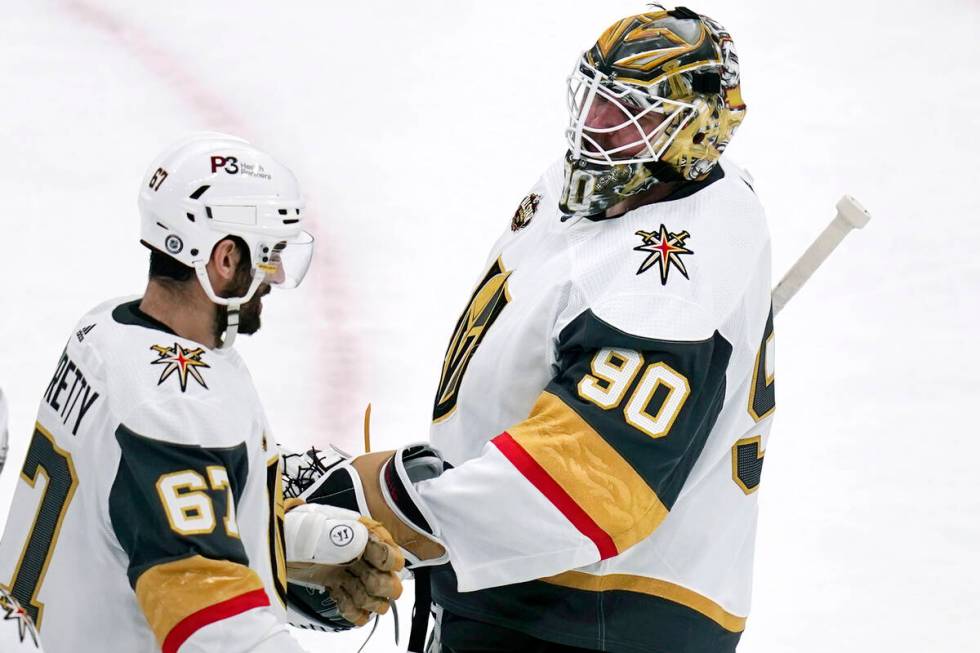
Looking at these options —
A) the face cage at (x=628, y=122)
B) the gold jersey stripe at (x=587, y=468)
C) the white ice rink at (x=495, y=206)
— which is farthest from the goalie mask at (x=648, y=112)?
the white ice rink at (x=495, y=206)

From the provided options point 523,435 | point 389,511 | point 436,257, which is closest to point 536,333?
point 523,435

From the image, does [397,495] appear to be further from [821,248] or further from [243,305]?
[821,248]

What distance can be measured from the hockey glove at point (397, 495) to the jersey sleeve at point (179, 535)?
52 centimetres

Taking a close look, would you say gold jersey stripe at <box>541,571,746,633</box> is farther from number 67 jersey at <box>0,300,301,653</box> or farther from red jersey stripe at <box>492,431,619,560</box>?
number 67 jersey at <box>0,300,301,653</box>

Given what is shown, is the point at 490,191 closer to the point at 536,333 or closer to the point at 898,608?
the point at 898,608

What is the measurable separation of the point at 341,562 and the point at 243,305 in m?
0.50

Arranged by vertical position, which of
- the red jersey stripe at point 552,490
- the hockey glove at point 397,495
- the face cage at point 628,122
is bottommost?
the hockey glove at point 397,495

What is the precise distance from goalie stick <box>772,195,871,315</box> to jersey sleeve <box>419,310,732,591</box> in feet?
2.78

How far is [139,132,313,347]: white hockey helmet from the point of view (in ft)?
7.89

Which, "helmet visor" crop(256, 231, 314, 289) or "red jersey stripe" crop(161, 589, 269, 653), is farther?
"helmet visor" crop(256, 231, 314, 289)

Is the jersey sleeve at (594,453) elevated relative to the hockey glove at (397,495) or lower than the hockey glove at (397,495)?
elevated

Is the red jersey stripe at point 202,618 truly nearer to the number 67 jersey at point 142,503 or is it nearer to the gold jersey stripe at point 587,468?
the number 67 jersey at point 142,503

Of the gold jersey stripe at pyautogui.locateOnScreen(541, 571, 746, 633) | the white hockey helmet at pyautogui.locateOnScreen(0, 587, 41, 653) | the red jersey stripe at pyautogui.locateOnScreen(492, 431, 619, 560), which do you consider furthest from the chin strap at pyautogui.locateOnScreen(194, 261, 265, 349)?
the gold jersey stripe at pyautogui.locateOnScreen(541, 571, 746, 633)

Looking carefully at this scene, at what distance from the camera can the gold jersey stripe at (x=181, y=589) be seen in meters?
2.21
